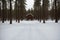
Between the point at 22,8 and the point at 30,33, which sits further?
the point at 22,8

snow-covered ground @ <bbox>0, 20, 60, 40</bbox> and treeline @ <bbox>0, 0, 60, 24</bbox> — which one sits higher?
treeline @ <bbox>0, 0, 60, 24</bbox>

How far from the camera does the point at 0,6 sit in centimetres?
3127

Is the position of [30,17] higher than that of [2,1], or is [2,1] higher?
[2,1]

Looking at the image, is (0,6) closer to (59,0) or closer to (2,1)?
(2,1)

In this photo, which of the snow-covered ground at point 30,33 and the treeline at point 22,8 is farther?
the treeline at point 22,8

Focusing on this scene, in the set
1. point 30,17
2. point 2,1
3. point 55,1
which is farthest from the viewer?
point 30,17

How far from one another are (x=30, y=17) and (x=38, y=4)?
3234 centimetres

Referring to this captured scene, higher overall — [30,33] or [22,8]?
[22,8]

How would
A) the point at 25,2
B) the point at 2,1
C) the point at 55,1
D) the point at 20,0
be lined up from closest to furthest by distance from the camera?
the point at 55,1 < the point at 2,1 < the point at 20,0 < the point at 25,2

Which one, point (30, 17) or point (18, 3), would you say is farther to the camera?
point (30, 17)

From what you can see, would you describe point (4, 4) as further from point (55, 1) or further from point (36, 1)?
point (55, 1)

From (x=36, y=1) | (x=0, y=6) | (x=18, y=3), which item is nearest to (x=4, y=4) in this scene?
(x=0, y=6)

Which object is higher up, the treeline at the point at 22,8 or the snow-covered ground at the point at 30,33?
the treeline at the point at 22,8

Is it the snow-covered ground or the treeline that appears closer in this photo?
the snow-covered ground
